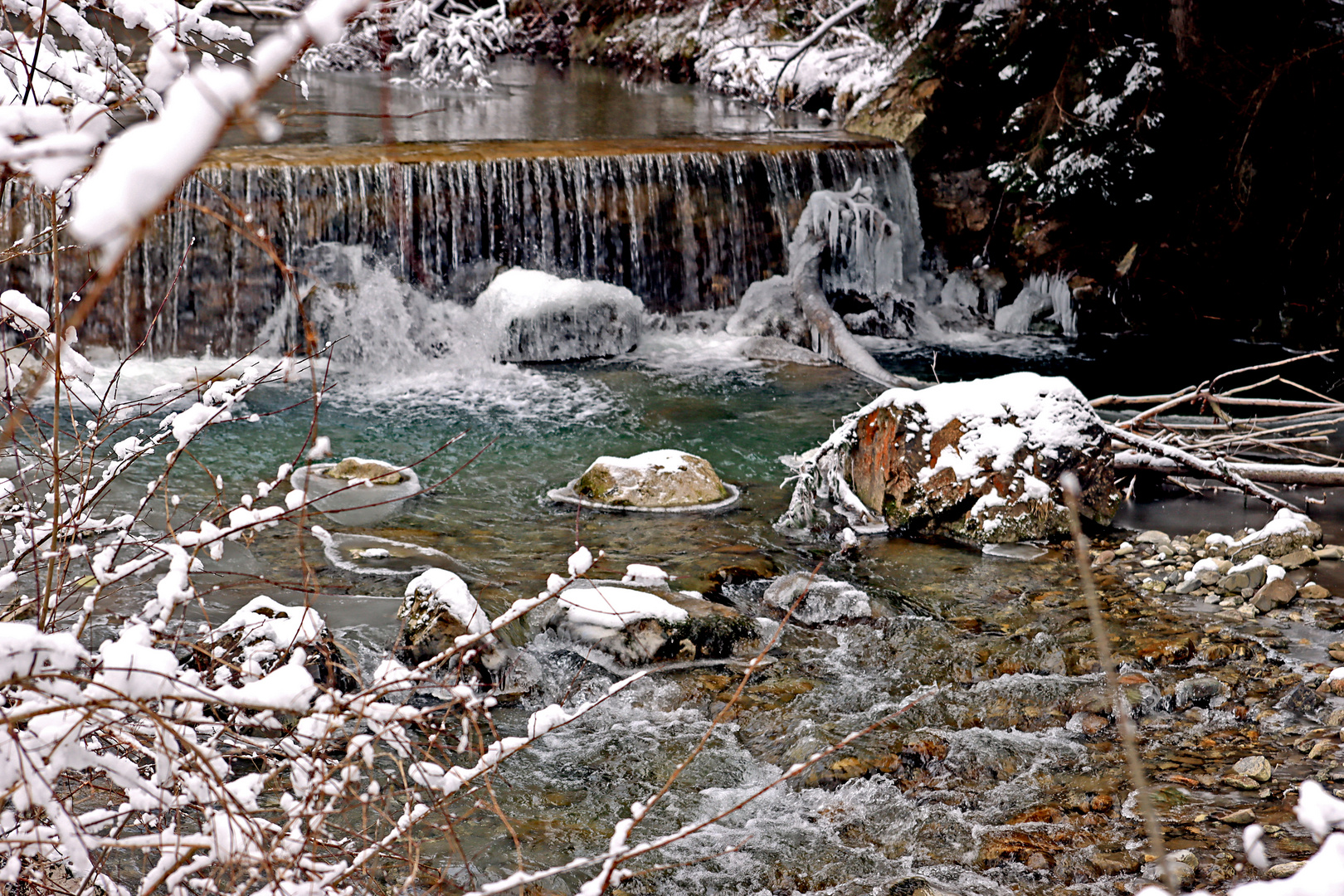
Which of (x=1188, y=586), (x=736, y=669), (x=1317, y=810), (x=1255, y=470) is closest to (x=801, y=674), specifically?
(x=736, y=669)

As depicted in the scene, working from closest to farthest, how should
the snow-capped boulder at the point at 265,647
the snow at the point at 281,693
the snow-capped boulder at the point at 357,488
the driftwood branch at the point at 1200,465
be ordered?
the snow at the point at 281,693 < the snow-capped boulder at the point at 265,647 < the driftwood branch at the point at 1200,465 < the snow-capped boulder at the point at 357,488

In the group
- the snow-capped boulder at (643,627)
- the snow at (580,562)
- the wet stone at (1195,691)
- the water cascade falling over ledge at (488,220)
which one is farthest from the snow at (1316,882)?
the water cascade falling over ledge at (488,220)

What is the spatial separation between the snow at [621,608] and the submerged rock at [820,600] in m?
0.60

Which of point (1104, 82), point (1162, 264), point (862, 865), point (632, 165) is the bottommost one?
point (862, 865)

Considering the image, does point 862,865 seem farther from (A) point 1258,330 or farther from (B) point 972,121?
(B) point 972,121

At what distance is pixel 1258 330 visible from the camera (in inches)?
380

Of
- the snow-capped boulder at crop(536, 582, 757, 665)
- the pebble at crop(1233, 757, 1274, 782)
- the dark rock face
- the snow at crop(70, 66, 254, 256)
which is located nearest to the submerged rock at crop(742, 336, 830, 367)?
the dark rock face

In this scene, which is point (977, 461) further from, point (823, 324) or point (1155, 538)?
point (823, 324)

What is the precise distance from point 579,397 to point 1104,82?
18.3ft

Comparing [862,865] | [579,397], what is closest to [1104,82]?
A: [579,397]

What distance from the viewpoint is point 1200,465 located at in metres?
5.39

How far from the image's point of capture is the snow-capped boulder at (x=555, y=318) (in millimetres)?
9180

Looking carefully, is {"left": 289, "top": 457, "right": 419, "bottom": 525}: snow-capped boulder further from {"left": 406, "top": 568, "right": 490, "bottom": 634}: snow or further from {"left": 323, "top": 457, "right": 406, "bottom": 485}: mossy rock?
{"left": 406, "top": 568, "right": 490, "bottom": 634}: snow

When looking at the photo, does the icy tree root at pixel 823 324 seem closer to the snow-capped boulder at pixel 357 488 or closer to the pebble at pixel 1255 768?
the snow-capped boulder at pixel 357 488
